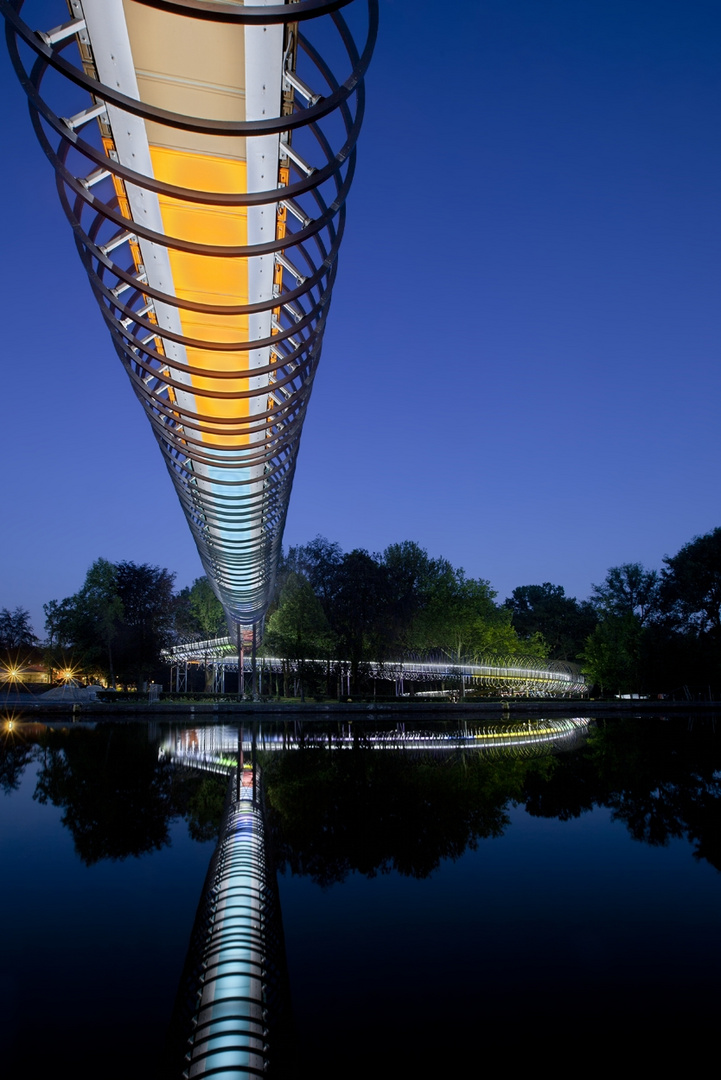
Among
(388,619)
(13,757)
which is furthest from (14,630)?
(13,757)

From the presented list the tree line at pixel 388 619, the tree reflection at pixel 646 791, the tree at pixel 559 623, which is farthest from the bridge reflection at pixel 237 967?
the tree at pixel 559 623

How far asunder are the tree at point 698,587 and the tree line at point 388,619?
0.27 feet

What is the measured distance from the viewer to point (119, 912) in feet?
12.4

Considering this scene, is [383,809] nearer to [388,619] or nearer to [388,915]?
[388,915]

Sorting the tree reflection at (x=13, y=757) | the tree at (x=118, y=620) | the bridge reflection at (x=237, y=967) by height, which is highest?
the tree at (x=118, y=620)

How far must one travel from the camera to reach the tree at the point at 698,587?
5112 centimetres

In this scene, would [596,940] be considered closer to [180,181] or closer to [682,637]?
[180,181]

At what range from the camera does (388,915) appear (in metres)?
3.68

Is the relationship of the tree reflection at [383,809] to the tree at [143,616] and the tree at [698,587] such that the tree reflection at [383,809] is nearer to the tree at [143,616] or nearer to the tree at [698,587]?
the tree at [143,616]

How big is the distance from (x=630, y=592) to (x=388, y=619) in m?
28.3

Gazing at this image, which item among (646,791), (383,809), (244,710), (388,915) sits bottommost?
(244,710)

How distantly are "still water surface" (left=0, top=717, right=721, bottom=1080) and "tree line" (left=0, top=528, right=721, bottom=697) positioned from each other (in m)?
27.1

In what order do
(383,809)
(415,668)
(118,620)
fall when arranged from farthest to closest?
(118,620) → (415,668) → (383,809)

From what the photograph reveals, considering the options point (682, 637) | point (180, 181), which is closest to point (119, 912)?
point (180, 181)
